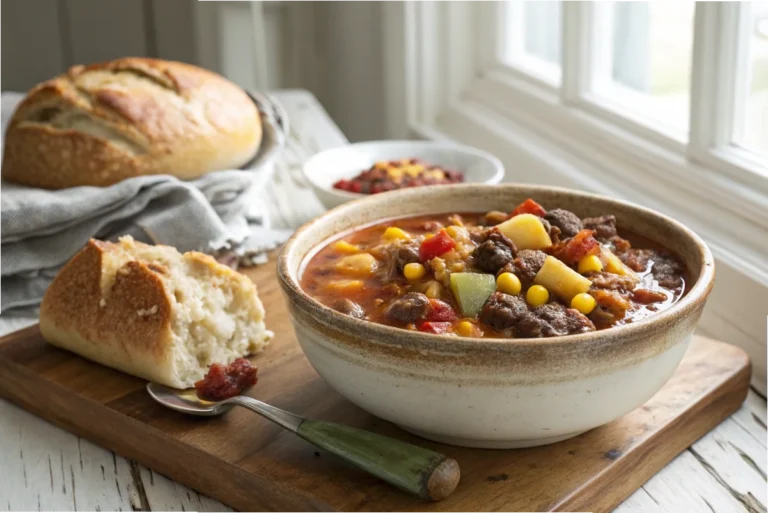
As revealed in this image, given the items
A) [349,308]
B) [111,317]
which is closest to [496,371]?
[349,308]

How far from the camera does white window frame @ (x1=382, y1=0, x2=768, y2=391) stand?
2.43m

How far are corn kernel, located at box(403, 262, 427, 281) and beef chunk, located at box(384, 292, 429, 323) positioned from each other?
0.37ft

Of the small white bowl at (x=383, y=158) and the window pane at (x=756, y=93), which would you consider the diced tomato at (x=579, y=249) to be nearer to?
the window pane at (x=756, y=93)

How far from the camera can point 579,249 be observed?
1.94 meters

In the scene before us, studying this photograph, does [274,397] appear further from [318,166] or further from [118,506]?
[318,166]

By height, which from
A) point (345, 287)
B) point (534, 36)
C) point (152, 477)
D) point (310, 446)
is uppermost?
point (534, 36)

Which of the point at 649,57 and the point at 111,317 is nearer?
the point at 111,317

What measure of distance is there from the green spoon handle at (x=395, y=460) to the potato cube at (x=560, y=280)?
15.9 inches

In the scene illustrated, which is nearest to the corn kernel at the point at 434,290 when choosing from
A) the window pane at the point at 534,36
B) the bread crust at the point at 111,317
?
the bread crust at the point at 111,317

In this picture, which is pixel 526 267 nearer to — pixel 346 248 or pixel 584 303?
pixel 584 303

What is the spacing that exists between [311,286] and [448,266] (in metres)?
0.31

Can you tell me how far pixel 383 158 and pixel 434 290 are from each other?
156 cm

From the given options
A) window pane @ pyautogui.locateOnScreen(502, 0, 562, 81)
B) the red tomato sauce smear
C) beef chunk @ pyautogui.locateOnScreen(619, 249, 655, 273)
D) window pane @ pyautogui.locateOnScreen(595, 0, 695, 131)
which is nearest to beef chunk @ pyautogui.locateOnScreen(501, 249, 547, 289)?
beef chunk @ pyautogui.locateOnScreen(619, 249, 655, 273)

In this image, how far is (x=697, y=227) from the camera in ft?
8.53
